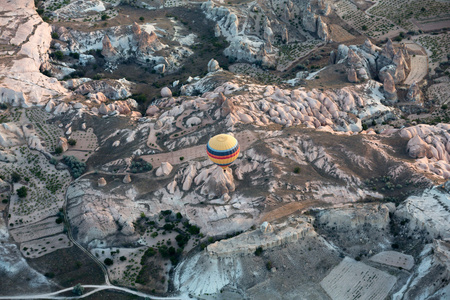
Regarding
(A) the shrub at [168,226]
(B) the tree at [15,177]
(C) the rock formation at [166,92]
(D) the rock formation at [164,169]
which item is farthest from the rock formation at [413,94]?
(B) the tree at [15,177]

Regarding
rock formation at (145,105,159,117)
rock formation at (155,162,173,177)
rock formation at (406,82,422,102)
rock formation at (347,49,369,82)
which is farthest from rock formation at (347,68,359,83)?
rock formation at (155,162,173,177)

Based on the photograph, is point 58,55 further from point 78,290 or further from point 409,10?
point 409,10

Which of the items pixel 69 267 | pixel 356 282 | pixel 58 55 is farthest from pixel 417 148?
pixel 58 55

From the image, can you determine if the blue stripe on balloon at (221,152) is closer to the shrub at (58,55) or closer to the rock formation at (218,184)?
the rock formation at (218,184)

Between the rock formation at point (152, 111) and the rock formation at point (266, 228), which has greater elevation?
the rock formation at point (266, 228)

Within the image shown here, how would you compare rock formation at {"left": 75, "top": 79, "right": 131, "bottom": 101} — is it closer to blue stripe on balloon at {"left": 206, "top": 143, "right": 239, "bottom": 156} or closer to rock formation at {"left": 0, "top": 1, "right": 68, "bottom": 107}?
rock formation at {"left": 0, "top": 1, "right": 68, "bottom": 107}

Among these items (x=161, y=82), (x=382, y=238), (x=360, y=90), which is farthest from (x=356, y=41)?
(x=382, y=238)

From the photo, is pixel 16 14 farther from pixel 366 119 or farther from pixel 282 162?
pixel 366 119
